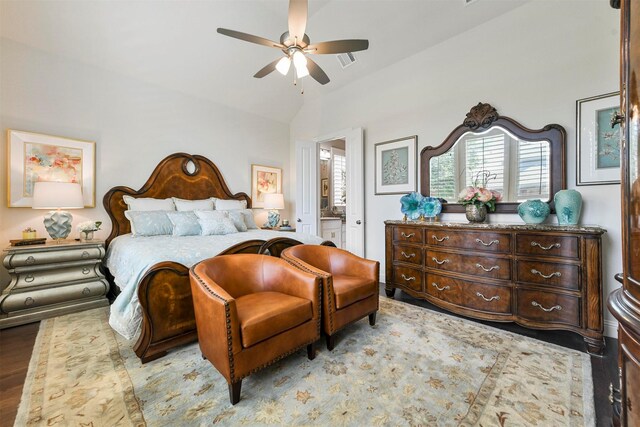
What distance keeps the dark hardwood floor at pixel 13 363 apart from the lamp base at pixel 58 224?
94cm

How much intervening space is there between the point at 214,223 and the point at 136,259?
1.25 meters

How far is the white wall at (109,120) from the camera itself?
3.01m

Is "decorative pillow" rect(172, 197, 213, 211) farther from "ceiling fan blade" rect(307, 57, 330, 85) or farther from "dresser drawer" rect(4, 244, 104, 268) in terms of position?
"ceiling fan blade" rect(307, 57, 330, 85)

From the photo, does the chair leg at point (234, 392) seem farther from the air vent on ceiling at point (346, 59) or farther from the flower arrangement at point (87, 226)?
the air vent on ceiling at point (346, 59)

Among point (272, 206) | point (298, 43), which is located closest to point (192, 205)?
point (272, 206)

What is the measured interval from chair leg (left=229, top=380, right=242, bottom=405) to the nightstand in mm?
2485

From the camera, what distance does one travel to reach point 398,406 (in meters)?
1.57

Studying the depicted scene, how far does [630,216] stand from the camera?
0.80 meters

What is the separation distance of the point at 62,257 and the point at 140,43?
109 inches

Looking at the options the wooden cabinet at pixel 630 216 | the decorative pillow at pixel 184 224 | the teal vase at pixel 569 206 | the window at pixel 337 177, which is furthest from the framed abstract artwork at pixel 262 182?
the wooden cabinet at pixel 630 216

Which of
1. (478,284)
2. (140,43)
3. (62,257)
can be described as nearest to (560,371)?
(478,284)

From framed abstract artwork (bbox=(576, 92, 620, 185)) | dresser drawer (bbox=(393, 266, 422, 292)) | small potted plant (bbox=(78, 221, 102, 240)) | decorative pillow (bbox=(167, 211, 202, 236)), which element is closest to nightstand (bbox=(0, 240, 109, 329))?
small potted plant (bbox=(78, 221, 102, 240))

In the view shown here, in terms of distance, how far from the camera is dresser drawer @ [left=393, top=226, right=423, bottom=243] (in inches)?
121

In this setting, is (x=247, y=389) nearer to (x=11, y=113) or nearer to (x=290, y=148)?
(x=11, y=113)
